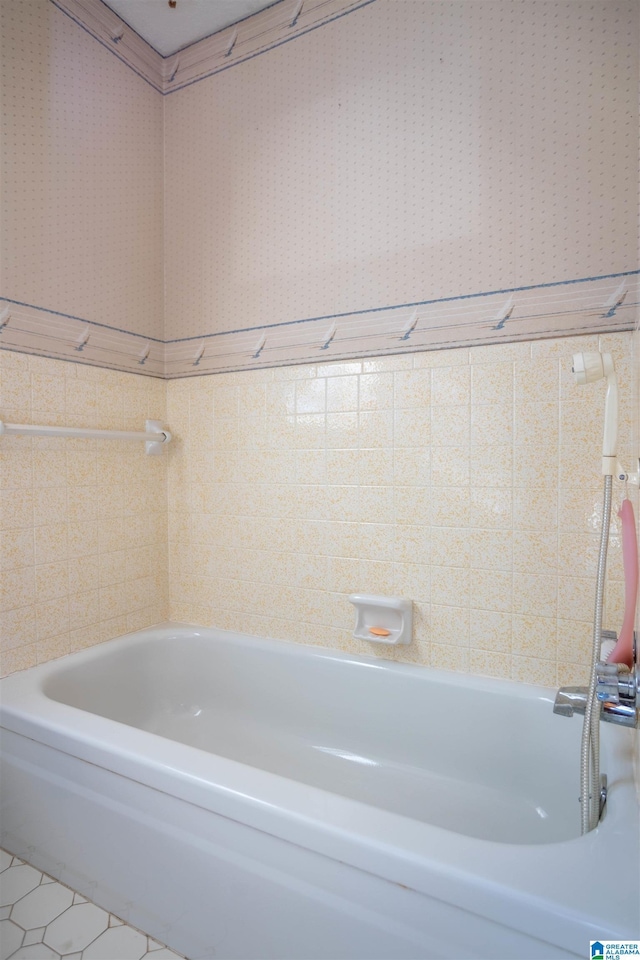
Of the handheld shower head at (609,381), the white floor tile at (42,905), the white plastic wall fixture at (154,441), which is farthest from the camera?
the white plastic wall fixture at (154,441)

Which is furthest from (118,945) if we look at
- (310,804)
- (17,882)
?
(310,804)

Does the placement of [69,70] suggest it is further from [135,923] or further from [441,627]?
[135,923]

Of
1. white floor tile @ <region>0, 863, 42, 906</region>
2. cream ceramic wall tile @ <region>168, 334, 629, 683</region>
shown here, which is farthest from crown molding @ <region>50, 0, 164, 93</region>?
white floor tile @ <region>0, 863, 42, 906</region>

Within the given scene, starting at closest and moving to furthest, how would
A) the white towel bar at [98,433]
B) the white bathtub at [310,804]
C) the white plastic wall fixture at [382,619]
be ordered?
the white bathtub at [310,804], the white towel bar at [98,433], the white plastic wall fixture at [382,619]

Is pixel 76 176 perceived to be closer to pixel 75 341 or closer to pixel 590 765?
pixel 75 341

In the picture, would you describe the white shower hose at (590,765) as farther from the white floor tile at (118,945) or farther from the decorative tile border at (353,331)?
the white floor tile at (118,945)

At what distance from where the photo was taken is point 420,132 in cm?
163

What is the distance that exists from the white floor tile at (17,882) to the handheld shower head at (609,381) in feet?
5.93

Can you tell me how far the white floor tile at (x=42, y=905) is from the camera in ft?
4.09

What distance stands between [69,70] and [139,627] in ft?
6.77

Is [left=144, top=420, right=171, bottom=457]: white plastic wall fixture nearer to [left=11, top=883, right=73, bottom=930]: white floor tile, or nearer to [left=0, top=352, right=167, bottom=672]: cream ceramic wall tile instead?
[left=0, top=352, right=167, bottom=672]: cream ceramic wall tile

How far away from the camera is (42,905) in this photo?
4.23ft

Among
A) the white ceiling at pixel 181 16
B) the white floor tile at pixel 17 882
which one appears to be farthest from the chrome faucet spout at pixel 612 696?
the white ceiling at pixel 181 16

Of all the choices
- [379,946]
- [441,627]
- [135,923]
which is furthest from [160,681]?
[379,946]
